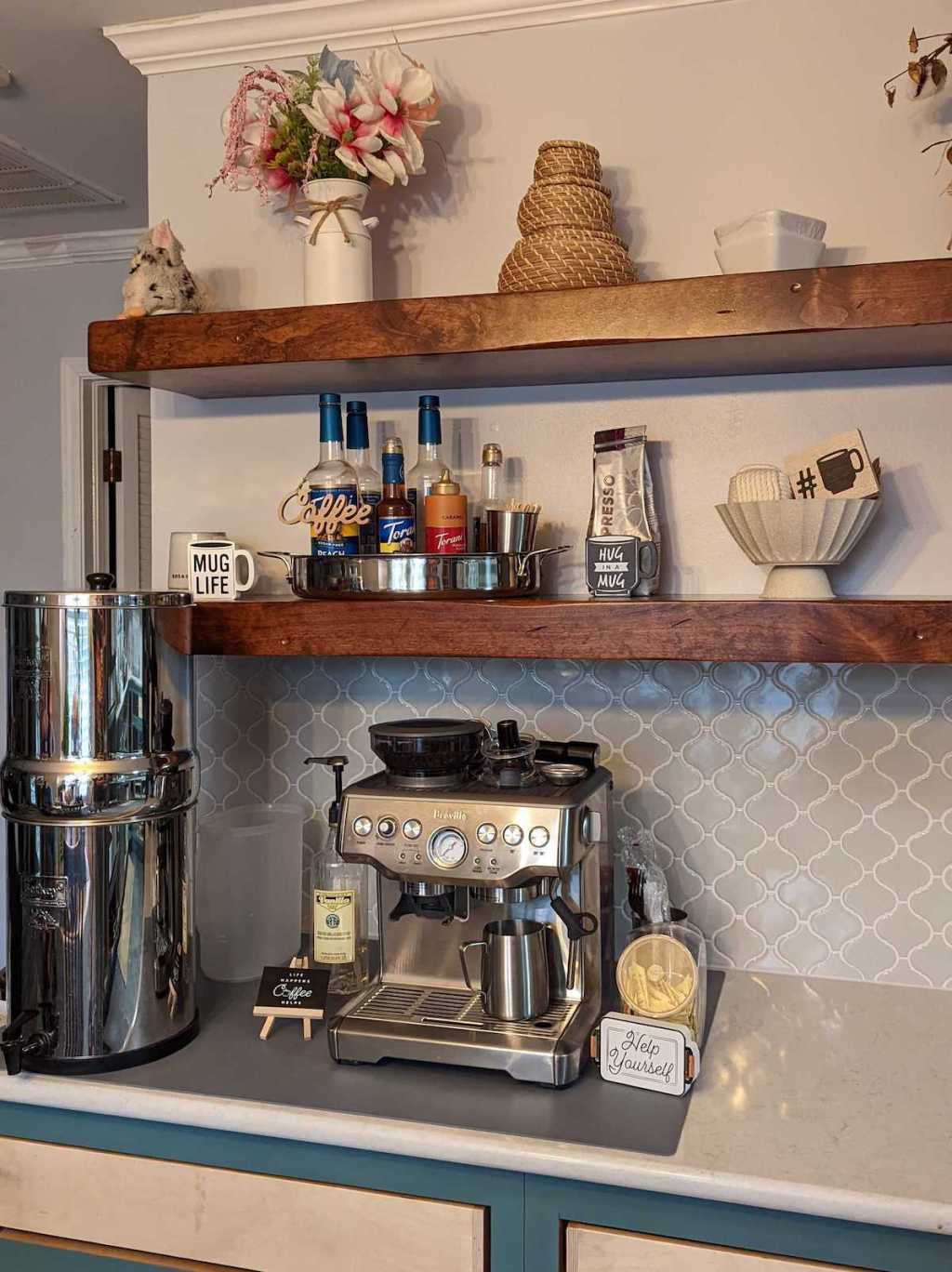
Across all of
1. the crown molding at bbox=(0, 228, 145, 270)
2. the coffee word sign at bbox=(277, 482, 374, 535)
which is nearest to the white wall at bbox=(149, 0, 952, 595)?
the coffee word sign at bbox=(277, 482, 374, 535)

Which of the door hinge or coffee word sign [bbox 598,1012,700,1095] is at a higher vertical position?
the door hinge

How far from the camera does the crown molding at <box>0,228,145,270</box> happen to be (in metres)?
3.14

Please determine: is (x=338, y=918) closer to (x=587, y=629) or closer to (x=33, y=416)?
(x=587, y=629)

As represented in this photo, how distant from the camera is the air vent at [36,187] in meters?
2.47

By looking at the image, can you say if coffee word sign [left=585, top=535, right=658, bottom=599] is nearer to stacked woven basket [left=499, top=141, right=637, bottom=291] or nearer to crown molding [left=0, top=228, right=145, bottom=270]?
stacked woven basket [left=499, top=141, right=637, bottom=291]

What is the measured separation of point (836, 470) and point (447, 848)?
75 centimetres

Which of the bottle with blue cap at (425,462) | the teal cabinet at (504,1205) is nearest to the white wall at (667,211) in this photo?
the bottle with blue cap at (425,462)

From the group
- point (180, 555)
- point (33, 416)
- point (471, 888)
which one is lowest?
point (471, 888)

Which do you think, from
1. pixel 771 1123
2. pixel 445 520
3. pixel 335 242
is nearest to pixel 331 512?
pixel 445 520

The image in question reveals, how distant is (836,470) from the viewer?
1.54 meters

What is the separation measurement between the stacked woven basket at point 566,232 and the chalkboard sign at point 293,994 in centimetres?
101

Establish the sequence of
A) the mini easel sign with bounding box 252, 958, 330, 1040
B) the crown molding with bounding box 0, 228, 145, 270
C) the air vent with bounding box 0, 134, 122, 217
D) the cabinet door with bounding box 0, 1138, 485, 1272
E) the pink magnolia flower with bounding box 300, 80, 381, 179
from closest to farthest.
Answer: the cabinet door with bounding box 0, 1138, 485, 1272 → the mini easel sign with bounding box 252, 958, 330, 1040 → the pink magnolia flower with bounding box 300, 80, 381, 179 → the air vent with bounding box 0, 134, 122, 217 → the crown molding with bounding box 0, 228, 145, 270

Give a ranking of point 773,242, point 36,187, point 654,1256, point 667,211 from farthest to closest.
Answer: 1. point 36,187
2. point 667,211
3. point 773,242
4. point 654,1256

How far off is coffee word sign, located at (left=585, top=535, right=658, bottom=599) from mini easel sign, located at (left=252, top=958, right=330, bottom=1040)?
671mm
